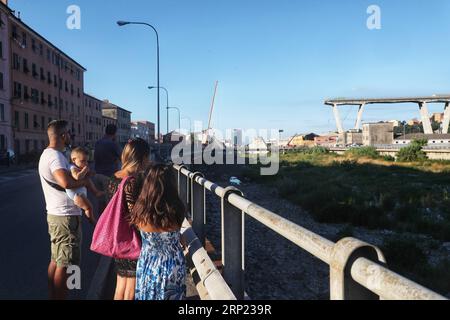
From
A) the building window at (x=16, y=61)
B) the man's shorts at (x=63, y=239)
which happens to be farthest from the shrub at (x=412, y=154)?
the man's shorts at (x=63, y=239)

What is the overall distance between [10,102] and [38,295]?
3965cm

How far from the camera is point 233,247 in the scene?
350 cm

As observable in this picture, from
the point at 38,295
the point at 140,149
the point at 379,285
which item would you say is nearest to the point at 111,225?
the point at 140,149

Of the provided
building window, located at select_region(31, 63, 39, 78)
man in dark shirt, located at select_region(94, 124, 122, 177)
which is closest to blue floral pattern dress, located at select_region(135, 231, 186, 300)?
man in dark shirt, located at select_region(94, 124, 122, 177)

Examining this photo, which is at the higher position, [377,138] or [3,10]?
[3,10]

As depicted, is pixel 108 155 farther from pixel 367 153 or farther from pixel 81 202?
pixel 367 153

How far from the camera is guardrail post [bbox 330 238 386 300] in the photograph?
4.95 feet

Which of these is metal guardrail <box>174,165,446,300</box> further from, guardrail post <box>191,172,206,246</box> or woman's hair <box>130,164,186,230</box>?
guardrail post <box>191,172,206,246</box>

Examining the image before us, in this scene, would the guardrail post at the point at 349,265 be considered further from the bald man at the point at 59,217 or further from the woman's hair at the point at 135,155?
the bald man at the point at 59,217

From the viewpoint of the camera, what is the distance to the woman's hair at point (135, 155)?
3.60 meters

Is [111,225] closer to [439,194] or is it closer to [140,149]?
[140,149]

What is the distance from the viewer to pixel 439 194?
74.0 feet

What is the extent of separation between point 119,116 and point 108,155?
101622 millimetres

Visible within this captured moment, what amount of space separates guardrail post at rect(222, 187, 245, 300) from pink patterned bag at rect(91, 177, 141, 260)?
2.44 feet
